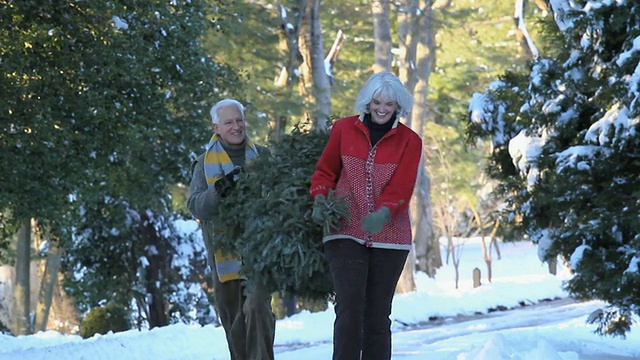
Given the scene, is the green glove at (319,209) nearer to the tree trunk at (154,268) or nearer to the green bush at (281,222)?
the green bush at (281,222)

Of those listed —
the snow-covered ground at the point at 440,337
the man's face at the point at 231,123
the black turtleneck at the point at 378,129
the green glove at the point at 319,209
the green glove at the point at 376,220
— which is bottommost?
the snow-covered ground at the point at 440,337

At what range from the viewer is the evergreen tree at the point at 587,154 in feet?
35.3

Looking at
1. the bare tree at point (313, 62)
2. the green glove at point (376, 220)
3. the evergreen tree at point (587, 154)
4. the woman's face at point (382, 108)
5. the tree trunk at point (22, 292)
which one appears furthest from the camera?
the tree trunk at point (22, 292)

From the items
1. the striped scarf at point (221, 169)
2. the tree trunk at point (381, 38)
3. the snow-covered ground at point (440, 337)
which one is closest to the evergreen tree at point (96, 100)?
the snow-covered ground at point (440, 337)

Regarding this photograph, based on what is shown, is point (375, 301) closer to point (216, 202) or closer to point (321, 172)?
point (321, 172)

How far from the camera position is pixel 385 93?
6.60 meters

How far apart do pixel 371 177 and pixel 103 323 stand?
15.7 meters

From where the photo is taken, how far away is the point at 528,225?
1220cm

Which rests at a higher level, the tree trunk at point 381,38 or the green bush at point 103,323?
the tree trunk at point 381,38

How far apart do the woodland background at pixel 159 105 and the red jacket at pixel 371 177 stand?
35.3 inches

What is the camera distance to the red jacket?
21.4ft

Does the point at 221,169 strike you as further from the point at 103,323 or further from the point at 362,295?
the point at 103,323

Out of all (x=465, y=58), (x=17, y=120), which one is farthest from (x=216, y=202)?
(x=465, y=58)

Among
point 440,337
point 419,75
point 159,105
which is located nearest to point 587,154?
point 440,337
